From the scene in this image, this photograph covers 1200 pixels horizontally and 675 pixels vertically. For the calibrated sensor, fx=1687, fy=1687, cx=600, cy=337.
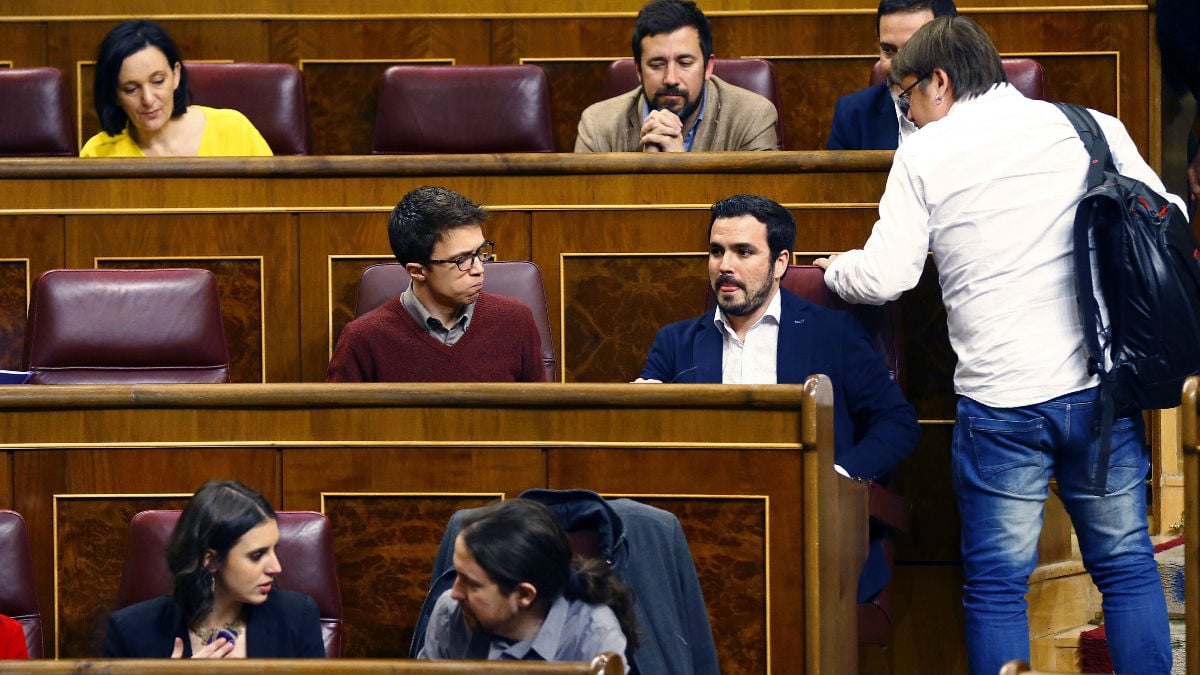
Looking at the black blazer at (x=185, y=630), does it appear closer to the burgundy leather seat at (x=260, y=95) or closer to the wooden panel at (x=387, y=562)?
the wooden panel at (x=387, y=562)

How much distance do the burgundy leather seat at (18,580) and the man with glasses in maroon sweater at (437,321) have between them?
36 centimetres

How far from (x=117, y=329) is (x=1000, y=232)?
841mm

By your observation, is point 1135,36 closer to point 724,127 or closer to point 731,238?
point 724,127

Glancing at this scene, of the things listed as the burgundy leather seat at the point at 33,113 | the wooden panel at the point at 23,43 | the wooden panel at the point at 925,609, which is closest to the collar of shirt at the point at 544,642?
the wooden panel at the point at 925,609

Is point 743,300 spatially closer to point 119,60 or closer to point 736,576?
point 736,576

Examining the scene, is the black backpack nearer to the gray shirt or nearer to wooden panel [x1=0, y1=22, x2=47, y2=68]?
the gray shirt

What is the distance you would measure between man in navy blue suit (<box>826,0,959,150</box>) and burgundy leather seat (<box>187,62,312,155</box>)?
727mm

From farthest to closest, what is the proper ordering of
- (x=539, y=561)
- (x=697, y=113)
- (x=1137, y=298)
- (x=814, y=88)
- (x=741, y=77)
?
(x=814, y=88)
(x=741, y=77)
(x=697, y=113)
(x=1137, y=298)
(x=539, y=561)

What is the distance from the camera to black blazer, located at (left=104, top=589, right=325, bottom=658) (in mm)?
1229

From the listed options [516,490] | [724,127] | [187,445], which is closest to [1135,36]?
[724,127]

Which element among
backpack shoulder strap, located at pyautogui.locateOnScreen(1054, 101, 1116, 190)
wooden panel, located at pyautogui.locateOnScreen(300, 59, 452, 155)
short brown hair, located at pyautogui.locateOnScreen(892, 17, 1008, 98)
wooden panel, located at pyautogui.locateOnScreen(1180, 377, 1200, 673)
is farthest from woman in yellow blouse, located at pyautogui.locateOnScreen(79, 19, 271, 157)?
wooden panel, located at pyautogui.locateOnScreen(1180, 377, 1200, 673)

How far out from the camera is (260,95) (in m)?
2.21

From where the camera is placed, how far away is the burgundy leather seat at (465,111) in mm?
2166

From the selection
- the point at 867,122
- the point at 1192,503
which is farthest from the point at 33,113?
the point at 1192,503
